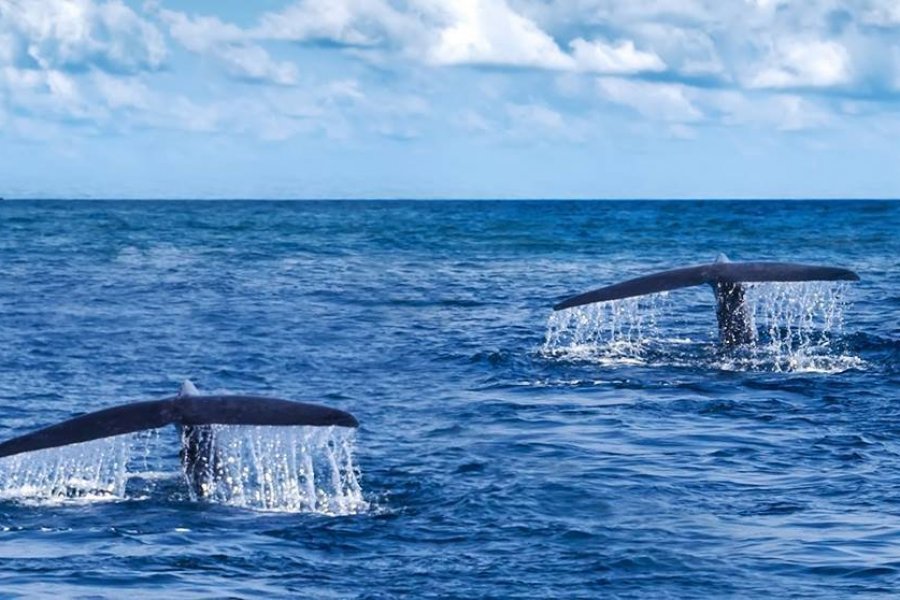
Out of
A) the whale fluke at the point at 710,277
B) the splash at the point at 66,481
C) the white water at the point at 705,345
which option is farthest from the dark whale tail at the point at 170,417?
the white water at the point at 705,345

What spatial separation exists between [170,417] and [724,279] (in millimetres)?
10436

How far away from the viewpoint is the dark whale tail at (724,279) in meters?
20.1

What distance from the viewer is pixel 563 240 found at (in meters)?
71.4

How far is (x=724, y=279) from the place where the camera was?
69.4 ft

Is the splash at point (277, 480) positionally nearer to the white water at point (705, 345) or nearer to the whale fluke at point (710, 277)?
the whale fluke at point (710, 277)

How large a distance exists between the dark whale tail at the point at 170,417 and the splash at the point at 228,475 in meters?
0.11

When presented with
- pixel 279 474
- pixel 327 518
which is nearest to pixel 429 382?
pixel 279 474

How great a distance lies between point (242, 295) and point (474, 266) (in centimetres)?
1462

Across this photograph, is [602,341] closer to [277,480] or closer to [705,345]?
[705,345]

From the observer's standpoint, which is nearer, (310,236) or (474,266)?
(474,266)

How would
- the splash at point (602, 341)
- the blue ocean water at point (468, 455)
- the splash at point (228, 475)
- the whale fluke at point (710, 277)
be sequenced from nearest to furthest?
the blue ocean water at point (468, 455) → the splash at point (228, 475) → the whale fluke at point (710, 277) → the splash at point (602, 341)

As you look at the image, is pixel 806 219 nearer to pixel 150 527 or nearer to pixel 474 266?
pixel 474 266

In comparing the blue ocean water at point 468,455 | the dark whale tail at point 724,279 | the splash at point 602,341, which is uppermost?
the dark whale tail at point 724,279

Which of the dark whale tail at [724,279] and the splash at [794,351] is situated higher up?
the dark whale tail at [724,279]
